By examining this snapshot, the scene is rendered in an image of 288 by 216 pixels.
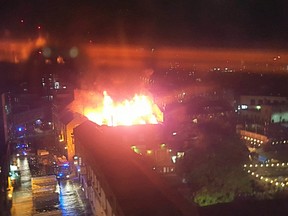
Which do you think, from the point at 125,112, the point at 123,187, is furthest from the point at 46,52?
the point at 123,187

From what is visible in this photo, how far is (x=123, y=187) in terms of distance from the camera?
891cm

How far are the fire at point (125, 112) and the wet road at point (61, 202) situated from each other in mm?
10483

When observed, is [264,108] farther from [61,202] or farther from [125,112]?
[61,202]

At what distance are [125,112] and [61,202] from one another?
1510 cm

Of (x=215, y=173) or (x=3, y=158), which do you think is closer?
(x=215, y=173)

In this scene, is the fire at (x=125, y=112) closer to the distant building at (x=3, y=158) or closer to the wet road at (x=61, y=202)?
the distant building at (x=3, y=158)

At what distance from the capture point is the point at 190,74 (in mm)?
55688

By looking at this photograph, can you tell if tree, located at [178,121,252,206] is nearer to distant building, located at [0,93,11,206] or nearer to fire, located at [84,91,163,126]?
fire, located at [84,91,163,126]

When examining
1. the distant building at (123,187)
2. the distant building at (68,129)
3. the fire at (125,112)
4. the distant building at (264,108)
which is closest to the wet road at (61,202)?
the distant building at (123,187)

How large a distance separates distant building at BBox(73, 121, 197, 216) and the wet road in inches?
17.1

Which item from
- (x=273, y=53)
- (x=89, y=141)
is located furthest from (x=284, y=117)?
(x=89, y=141)

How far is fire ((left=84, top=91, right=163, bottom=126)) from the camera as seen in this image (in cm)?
2683

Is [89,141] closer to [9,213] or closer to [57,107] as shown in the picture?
[9,213]

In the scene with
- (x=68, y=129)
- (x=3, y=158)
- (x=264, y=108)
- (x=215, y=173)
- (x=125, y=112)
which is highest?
(x=125, y=112)
